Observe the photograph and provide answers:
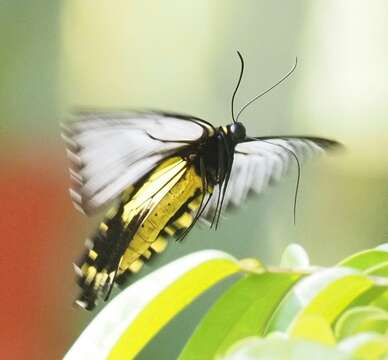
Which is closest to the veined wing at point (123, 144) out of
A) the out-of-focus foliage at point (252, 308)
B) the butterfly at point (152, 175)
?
the butterfly at point (152, 175)

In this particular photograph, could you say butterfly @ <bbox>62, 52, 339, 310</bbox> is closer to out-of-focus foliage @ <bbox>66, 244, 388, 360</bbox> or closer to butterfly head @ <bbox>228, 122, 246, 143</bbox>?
butterfly head @ <bbox>228, 122, 246, 143</bbox>

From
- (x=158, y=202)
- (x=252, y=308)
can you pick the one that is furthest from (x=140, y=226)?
(x=252, y=308)

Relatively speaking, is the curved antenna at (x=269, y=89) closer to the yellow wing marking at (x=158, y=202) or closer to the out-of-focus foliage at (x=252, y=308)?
the yellow wing marking at (x=158, y=202)

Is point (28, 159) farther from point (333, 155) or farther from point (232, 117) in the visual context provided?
point (333, 155)

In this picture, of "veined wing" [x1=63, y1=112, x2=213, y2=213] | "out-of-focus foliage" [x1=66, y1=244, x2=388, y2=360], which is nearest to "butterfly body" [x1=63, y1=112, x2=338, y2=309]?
"veined wing" [x1=63, y1=112, x2=213, y2=213]

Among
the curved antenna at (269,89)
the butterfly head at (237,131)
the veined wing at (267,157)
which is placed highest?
the curved antenna at (269,89)

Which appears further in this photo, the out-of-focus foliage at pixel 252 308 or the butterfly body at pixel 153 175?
the butterfly body at pixel 153 175
